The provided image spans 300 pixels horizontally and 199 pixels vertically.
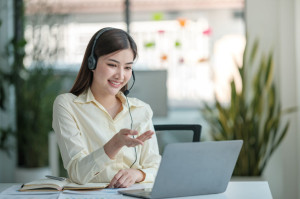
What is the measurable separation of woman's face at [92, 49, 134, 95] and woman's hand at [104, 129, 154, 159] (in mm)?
378

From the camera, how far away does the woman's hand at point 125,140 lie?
1.62 meters

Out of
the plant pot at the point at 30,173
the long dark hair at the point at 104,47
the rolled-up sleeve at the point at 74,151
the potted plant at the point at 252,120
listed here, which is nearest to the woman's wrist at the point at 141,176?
the rolled-up sleeve at the point at 74,151

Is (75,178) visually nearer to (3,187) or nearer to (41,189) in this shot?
(41,189)

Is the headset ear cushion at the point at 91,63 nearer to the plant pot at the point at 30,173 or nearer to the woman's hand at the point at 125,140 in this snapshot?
the woman's hand at the point at 125,140

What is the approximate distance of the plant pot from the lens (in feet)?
17.5

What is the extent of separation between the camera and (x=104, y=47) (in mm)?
2061

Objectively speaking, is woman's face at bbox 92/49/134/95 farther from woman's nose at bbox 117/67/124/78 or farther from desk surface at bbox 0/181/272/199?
desk surface at bbox 0/181/272/199

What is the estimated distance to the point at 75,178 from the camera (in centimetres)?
186

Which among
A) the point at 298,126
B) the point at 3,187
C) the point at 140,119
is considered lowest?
the point at 298,126

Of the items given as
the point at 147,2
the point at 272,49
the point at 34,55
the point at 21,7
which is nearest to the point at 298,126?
the point at 272,49

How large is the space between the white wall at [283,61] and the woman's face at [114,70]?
108 inches

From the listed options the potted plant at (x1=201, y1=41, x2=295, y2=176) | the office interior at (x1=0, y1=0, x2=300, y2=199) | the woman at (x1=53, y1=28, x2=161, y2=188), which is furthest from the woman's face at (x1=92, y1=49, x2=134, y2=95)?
the office interior at (x1=0, y1=0, x2=300, y2=199)

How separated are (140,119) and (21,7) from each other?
3760mm

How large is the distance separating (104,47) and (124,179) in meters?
0.56
